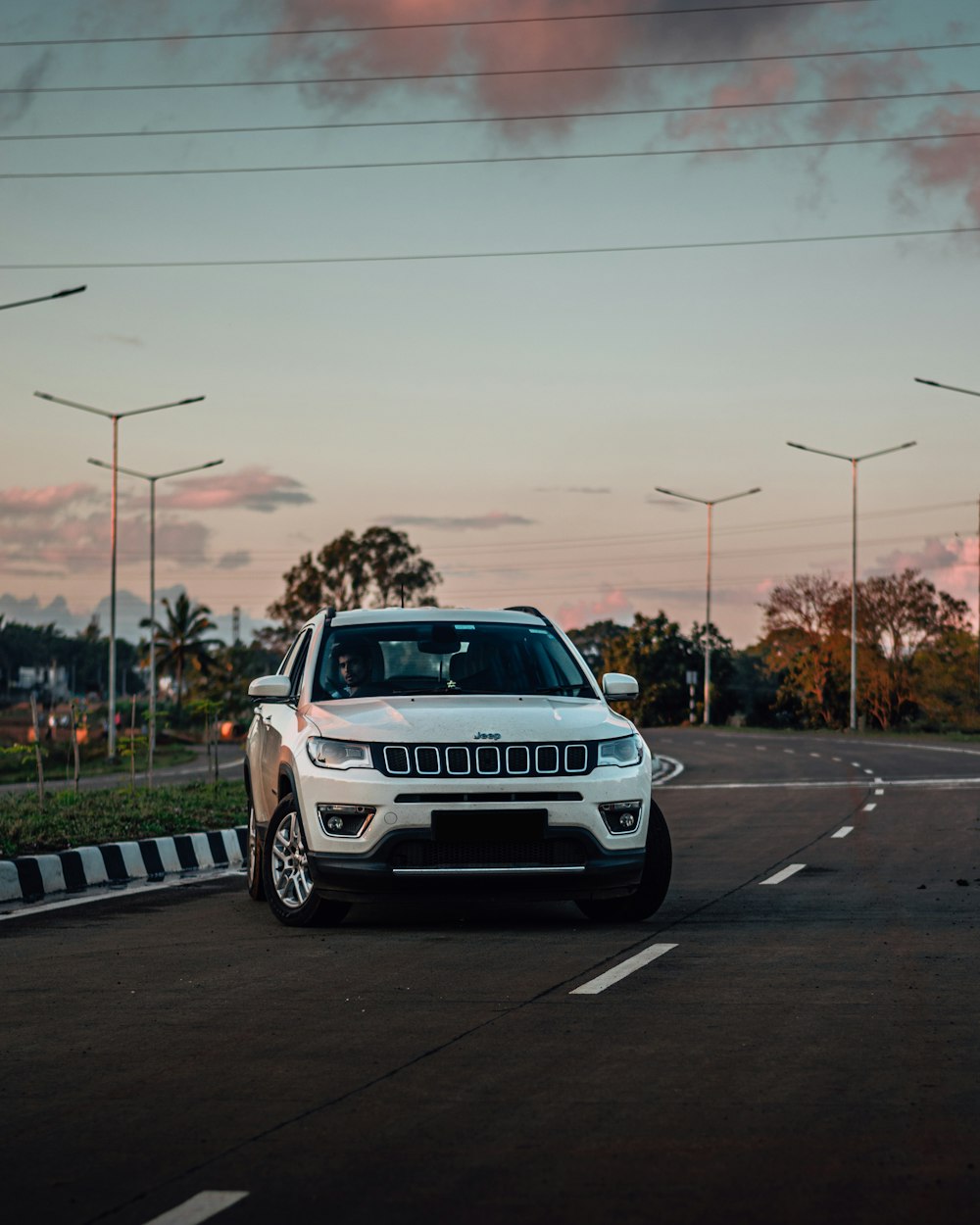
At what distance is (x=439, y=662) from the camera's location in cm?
1176

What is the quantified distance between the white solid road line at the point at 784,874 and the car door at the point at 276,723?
400cm

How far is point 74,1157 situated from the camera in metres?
5.47

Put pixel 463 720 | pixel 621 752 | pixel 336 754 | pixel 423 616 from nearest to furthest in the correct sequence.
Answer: pixel 463 720
pixel 336 754
pixel 621 752
pixel 423 616

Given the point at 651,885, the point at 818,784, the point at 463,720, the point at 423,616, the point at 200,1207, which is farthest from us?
the point at 818,784

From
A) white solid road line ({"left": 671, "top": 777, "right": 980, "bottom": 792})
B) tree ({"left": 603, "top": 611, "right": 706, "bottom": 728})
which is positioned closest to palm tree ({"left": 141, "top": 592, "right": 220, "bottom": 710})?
tree ({"left": 603, "top": 611, "right": 706, "bottom": 728})

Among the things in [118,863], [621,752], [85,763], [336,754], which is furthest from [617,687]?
[85,763]

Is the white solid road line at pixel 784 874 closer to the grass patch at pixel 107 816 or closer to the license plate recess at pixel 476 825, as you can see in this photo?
the license plate recess at pixel 476 825

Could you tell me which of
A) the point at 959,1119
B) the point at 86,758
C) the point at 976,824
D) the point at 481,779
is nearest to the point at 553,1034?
the point at 959,1119

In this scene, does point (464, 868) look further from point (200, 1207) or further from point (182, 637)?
point (182, 637)

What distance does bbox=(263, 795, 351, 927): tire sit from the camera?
1094cm

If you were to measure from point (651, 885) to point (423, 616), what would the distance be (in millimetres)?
2287

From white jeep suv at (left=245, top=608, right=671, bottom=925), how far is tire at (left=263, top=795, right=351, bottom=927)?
1cm

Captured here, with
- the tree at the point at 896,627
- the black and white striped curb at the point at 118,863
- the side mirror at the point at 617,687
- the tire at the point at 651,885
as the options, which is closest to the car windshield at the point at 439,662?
the side mirror at the point at 617,687

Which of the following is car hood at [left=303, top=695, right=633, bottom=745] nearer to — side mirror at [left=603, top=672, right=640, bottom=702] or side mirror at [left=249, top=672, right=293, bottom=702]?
side mirror at [left=603, top=672, right=640, bottom=702]
